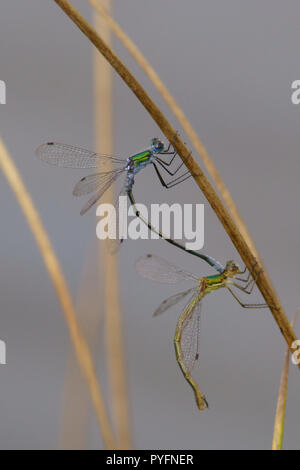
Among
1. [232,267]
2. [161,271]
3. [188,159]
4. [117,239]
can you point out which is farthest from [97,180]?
[188,159]

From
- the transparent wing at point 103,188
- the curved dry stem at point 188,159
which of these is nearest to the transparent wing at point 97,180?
the transparent wing at point 103,188

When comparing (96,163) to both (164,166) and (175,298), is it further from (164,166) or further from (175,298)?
(175,298)

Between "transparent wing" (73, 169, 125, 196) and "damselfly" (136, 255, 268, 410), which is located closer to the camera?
"damselfly" (136, 255, 268, 410)

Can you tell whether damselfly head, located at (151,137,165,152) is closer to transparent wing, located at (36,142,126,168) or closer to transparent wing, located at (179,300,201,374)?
transparent wing, located at (36,142,126,168)

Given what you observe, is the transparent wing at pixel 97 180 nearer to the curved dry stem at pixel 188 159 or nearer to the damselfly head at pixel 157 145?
the damselfly head at pixel 157 145

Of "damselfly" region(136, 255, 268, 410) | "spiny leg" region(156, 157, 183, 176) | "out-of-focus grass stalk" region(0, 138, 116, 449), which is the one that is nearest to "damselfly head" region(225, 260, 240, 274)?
"damselfly" region(136, 255, 268, 410)

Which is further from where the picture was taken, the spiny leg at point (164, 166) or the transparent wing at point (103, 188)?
the transparent wing at point (103, 188)
